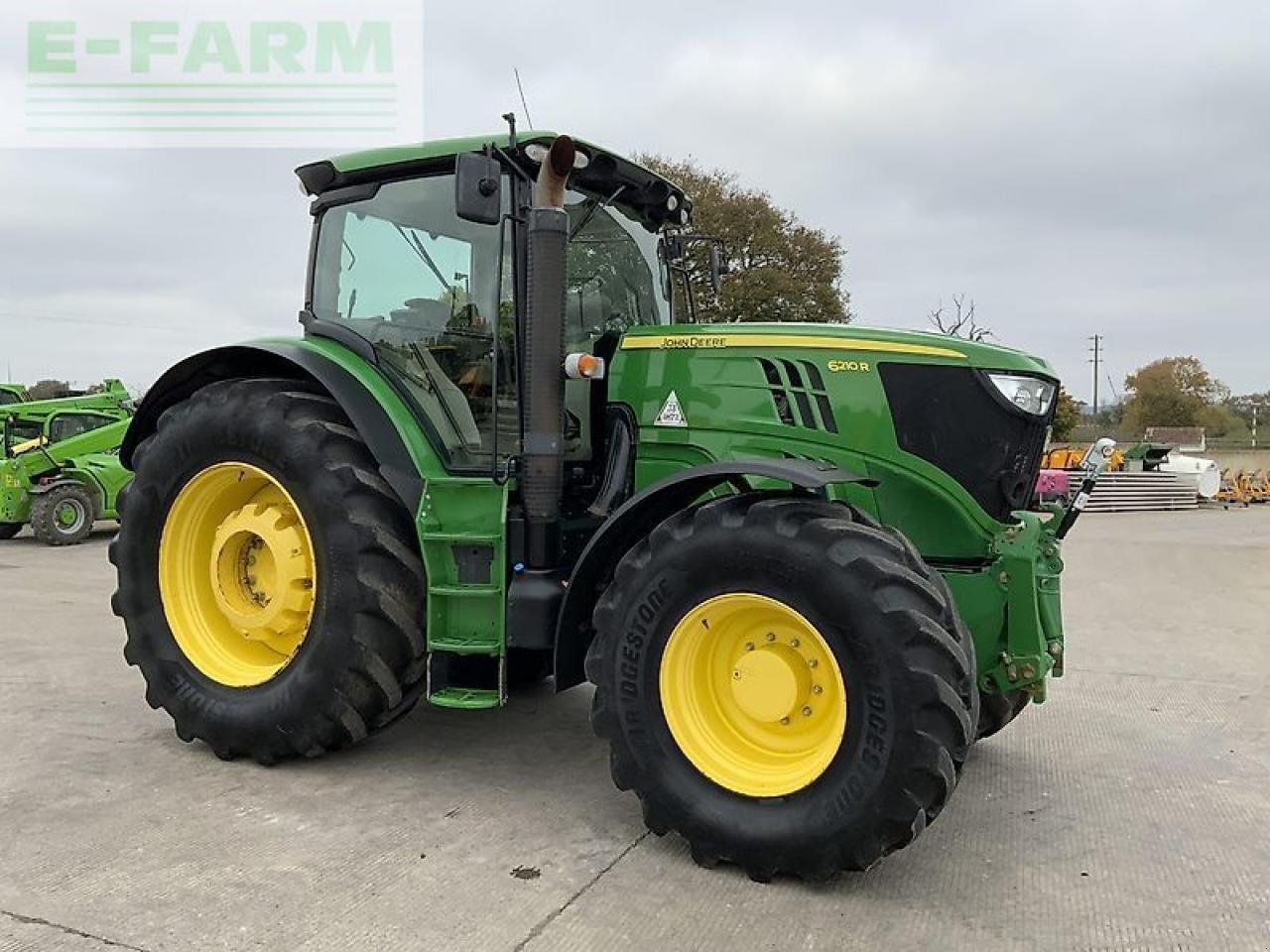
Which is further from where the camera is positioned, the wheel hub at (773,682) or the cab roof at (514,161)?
the cab roof at (514,161)

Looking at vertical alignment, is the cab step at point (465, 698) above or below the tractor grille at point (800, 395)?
below

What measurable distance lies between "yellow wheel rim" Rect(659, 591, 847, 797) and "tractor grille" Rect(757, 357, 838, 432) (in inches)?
31.4

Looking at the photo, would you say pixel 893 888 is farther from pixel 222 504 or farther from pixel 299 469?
pixel 222 504

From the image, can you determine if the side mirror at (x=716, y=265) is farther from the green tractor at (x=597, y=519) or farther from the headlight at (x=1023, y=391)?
the headlight at (x=1023, y=391)

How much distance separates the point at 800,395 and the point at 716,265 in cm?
154

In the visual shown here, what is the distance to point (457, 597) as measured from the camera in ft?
12.7

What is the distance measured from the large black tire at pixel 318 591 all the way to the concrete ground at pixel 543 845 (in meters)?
0.21

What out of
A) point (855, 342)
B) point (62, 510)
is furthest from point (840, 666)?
point (62, 510)

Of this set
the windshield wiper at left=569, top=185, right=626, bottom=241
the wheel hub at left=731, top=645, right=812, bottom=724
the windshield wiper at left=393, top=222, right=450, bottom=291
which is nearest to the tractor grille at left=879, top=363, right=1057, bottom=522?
the wheel hub at left=731, top=645, right=812, bottom=724

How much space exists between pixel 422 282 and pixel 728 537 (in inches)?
74.9

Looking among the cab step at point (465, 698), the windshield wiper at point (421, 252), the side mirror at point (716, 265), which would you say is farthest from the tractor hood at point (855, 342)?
the cab step at point (465, 698)

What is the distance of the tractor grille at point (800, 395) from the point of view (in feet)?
12.2

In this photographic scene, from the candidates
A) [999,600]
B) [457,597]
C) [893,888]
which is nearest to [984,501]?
[999,600]

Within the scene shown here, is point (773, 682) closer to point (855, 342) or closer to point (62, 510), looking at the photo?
point (855, 342)
